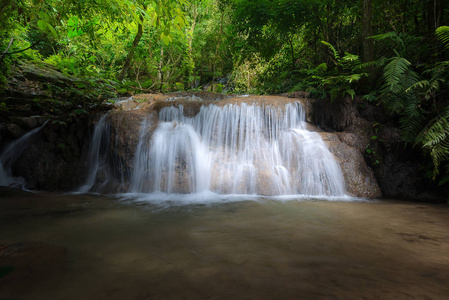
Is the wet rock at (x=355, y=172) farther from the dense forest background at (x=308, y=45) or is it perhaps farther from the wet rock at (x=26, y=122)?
the wet rock at (x=26, y=122)

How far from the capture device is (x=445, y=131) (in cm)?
425

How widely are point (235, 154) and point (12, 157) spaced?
548 cm

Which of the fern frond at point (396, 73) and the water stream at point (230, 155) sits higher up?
the fern frond at point (396, 73)

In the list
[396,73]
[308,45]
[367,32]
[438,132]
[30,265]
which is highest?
[308,45]

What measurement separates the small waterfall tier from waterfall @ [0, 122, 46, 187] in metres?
2.92

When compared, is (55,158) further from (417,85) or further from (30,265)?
(417,85)

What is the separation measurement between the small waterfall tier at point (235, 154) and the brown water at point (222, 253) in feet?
5.02

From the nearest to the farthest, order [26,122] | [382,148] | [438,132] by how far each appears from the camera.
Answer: [438,132], [382,148], [26,122]

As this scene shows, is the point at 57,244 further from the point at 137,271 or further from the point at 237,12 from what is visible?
the point at 237,12

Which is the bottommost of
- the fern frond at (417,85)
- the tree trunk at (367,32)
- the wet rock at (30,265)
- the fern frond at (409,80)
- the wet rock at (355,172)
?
the wet rock at (30,265)

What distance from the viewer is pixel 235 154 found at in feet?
19.5

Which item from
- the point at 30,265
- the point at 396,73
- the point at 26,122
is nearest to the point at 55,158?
the point at 26,122

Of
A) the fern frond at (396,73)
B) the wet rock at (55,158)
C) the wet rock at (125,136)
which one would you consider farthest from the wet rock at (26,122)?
the fern frond at (396,73)

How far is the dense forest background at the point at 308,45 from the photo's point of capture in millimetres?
3797
